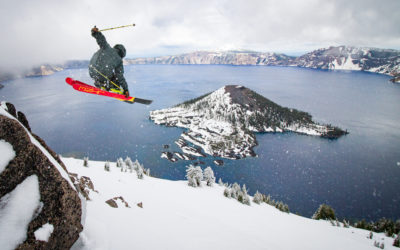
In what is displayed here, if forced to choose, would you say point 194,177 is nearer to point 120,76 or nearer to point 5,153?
point 120,76

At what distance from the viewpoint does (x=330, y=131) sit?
488 feet

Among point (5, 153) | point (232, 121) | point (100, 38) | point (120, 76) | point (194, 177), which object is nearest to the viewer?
point (5, 153)

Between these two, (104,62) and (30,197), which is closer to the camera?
(30,197)

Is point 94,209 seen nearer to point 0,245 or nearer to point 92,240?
point 92,240

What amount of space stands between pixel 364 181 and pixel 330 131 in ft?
201

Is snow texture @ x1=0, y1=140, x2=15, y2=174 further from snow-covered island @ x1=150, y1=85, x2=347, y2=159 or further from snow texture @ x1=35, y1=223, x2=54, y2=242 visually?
snow-covered island @ x1=150, y1=85, x2=347, y2=159

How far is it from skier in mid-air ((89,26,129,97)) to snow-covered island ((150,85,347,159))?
354ft

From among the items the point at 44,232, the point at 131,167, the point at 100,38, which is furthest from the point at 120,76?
the point at 131,167

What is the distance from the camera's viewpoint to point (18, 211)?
5.00 m

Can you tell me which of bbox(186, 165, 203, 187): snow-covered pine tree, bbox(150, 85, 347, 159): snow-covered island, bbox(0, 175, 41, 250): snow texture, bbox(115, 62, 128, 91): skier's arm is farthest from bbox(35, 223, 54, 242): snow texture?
bbox(150, 85, 347, 159): snow-covered island

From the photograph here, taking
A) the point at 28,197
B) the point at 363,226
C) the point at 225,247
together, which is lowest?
the point at 363,226

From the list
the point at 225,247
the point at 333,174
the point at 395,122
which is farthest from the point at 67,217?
the point at 395,122

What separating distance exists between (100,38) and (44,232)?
8.38 m

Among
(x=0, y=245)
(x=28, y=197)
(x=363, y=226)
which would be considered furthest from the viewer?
(x=363, y=226)
